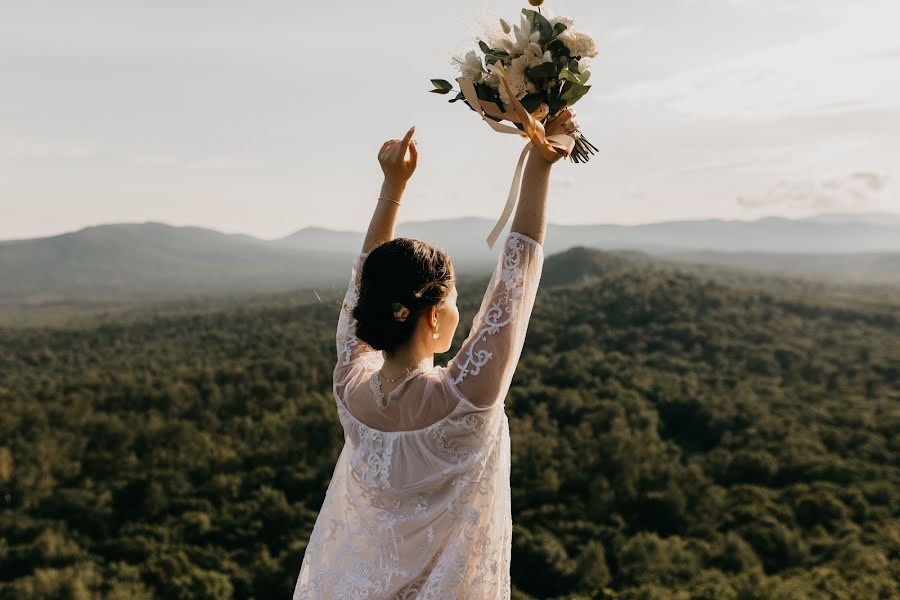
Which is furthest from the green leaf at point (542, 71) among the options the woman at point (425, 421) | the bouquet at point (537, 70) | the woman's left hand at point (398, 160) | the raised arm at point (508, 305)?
the woman's left hand at point (398, 160)

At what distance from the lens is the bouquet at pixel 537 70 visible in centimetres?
172

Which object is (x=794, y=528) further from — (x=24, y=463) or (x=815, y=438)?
(x=24, y=463)

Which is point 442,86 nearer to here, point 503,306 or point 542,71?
point 542,71

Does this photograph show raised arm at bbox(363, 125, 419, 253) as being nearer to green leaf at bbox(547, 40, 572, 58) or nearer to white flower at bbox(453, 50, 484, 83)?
white flower at bbox(453, 50, 484, 83)

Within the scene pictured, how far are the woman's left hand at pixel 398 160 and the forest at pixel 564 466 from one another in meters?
10.9

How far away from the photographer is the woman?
1580 mm

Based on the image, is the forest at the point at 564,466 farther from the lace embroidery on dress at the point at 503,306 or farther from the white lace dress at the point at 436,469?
the lace embroidery on dress at the point at 503,306

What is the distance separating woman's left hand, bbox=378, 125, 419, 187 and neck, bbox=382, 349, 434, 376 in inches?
21.9

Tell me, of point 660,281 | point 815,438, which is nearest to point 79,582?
point 815,438

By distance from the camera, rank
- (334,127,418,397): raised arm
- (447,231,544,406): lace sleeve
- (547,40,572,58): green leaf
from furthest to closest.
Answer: (334,127,418,397): raised arm, (547,40,572,58): green leaf, (447,231,544,406): lace sleeve

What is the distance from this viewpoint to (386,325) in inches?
65.2

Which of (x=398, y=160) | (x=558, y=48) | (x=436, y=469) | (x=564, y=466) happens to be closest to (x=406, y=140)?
(x=398, y=160)

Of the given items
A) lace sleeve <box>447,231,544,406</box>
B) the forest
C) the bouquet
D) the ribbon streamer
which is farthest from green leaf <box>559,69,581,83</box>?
the forest

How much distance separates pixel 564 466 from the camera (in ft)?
95.7
